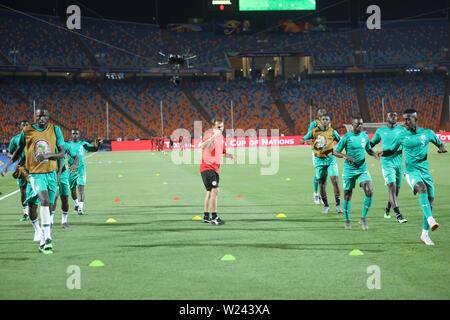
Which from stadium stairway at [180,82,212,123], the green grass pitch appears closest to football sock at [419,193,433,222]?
the green grass pitch

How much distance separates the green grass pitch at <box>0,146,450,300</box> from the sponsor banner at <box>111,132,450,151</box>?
39.4 m

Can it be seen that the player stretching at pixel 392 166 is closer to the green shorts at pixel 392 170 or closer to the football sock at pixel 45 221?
the green shorts at pixel 392 170

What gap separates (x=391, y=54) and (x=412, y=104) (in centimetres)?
838

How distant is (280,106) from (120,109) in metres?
19.0

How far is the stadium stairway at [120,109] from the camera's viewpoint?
6062 cm

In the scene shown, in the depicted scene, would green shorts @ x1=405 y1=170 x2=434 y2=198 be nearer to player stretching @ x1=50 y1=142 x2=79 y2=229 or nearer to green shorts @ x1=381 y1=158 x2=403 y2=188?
green shorts @ x1=381 y1=158 x2=403 y2=188

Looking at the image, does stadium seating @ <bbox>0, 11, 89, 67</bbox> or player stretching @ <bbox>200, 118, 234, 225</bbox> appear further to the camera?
stadium seating @ <bbox>0, 11, 89, 67</bbox>

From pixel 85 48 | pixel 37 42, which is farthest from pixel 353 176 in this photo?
pixel 85 48

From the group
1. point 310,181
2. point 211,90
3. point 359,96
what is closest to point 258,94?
point 211,90

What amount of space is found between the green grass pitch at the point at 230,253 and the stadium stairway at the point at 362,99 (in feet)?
173

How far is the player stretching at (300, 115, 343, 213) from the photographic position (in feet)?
39.2

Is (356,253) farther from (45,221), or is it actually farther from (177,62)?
(177,62)

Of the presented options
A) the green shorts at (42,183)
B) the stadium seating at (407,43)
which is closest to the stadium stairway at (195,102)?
the stadium seating at (407,43)

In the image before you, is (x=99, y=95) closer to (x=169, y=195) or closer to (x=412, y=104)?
(x=412, y=104)
